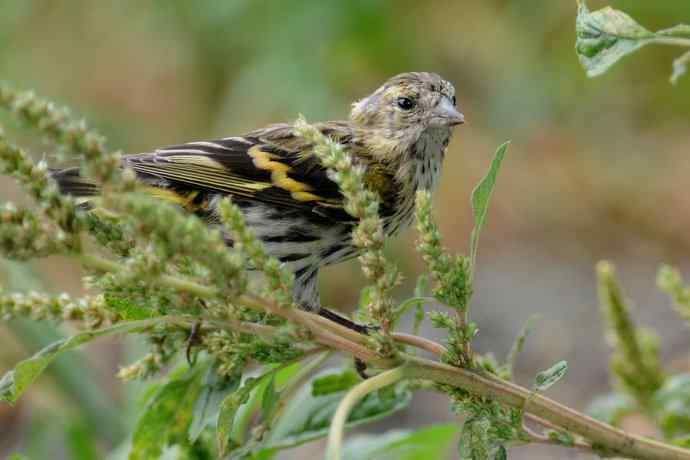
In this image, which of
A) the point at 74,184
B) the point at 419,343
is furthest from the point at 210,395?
the point at 74,184

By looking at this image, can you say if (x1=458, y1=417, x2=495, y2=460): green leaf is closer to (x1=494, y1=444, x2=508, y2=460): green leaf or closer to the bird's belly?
(x1=494, y1=444, x2=508, y2=460): green leaf

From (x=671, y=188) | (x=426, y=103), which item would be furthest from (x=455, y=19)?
(x=426, y=103)

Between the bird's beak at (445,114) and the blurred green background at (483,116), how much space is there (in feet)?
5.49

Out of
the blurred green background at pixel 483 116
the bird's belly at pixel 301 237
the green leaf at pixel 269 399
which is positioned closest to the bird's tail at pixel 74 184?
the bird's belly at pixel 301 237

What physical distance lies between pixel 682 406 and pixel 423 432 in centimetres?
54

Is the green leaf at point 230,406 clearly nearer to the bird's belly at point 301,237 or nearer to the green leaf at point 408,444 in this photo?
the green leaf at point 408,444

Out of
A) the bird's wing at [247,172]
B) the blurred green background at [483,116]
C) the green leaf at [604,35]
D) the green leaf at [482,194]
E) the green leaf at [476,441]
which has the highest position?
the blurred green background at [483,116]

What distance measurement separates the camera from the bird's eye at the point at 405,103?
3043mm

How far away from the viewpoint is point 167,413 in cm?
179

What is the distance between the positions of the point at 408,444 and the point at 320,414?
34cm

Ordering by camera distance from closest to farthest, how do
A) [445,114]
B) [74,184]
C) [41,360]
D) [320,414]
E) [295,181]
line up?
1. [41,360]
2. [320,414]
3. [74,184]
4. [295,181]
5. [445,114]

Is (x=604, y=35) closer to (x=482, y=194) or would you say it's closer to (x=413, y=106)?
(x=482, y=194)

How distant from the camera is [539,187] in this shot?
6020mm

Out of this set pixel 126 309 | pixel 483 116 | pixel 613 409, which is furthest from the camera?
pixel 483 116
